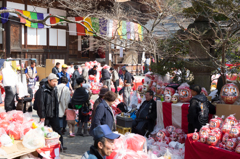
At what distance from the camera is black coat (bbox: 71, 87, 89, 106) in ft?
20.5

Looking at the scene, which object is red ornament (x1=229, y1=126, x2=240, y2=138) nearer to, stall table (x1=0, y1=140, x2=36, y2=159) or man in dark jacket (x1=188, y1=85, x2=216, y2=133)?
man in dark jacket (x1=188, y1=85, x2=216, y2=133)

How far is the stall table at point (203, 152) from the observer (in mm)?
4050

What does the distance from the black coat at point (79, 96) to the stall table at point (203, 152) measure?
292 centimetres

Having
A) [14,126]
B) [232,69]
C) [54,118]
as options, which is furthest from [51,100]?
[232,69]

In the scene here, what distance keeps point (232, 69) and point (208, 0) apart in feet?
6.19

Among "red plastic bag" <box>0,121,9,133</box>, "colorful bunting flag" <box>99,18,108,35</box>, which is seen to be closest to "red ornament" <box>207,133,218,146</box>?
"red plastic bag" <box>0,121,9,133</box>

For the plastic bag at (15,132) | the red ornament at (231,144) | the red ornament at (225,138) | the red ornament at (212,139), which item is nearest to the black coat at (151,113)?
the red ornament at (212,139)

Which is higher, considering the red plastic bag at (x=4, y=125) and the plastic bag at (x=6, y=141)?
the red plastic bag at (x=4, y=125)

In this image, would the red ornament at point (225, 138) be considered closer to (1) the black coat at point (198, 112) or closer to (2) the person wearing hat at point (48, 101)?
(1) the black coat at point (198, 112)

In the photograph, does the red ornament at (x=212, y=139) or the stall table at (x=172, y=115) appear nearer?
the red ornament at (x=212, y=139)

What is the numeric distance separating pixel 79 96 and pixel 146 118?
1.87 m

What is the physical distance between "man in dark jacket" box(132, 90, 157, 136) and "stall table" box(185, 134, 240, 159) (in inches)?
52.8

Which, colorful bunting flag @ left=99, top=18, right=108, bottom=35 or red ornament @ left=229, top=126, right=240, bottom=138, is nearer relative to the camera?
red ornament @ left=229, top=126, right=240, bottom=138

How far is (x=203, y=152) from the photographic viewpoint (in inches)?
172
